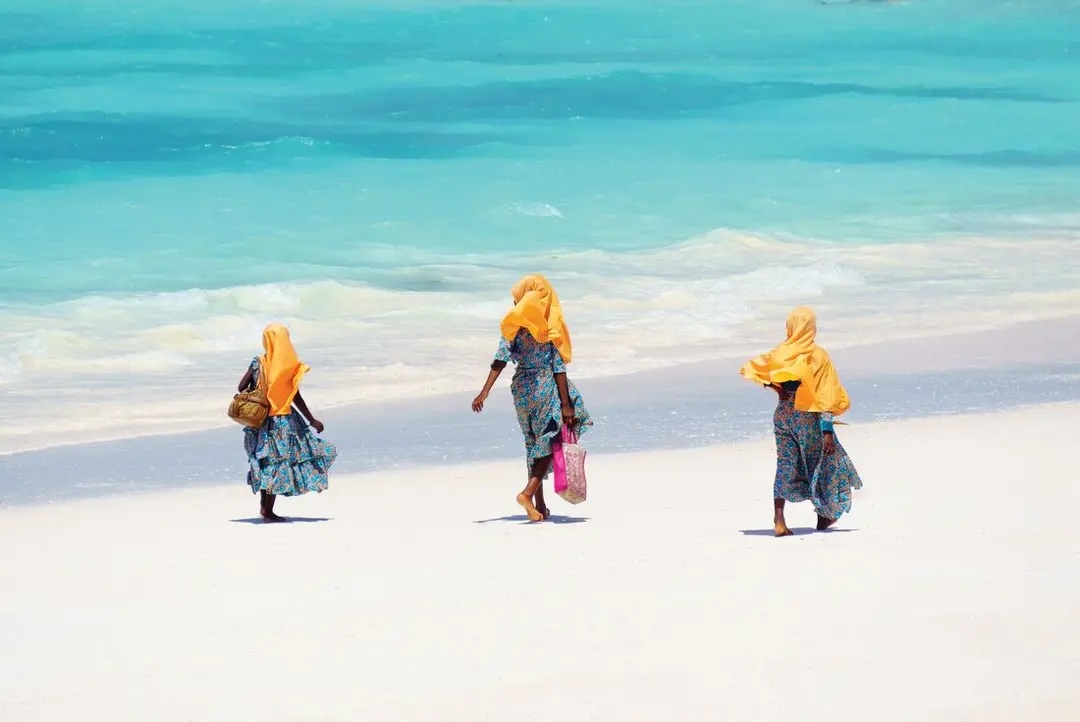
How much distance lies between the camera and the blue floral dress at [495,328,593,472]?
841cm

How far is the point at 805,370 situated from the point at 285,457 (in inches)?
98.2

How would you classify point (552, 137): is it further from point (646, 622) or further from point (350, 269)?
point (646, 622)

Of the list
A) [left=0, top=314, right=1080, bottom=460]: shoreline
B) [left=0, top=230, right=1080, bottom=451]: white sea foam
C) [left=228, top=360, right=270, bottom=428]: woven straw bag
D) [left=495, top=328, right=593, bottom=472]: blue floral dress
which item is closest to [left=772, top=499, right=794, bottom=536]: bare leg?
[left=495, top=328, right=593, bottom=472]: blue floral dress

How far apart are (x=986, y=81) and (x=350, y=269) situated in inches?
816

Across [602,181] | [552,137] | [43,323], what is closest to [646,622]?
[43,323]

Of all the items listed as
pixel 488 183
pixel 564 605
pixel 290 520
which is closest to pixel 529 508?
pixel 290 520

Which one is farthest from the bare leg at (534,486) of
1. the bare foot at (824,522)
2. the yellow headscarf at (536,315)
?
the bare foot at (824,522)

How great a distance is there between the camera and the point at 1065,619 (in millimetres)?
6121

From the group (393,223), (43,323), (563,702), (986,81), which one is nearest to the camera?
(563,702)

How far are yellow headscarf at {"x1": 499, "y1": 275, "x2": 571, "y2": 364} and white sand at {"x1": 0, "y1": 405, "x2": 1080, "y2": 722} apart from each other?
0.85 m

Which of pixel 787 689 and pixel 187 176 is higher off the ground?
pixel 187 176

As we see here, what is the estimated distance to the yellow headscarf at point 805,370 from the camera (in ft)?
25.4

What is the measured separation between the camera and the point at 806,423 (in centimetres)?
789

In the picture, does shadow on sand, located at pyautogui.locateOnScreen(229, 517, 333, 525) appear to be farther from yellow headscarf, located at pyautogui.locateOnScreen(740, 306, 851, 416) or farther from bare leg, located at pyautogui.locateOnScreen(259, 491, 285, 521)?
yellow headscarf, located at pyautogui.locateOnScreen(740, 306, 851, 416)
